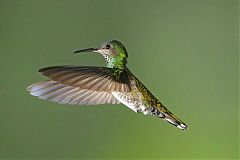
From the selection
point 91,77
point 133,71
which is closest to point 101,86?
point 91,77

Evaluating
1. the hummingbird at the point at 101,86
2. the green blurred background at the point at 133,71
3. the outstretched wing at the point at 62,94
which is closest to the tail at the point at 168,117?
the hummingbird at the point at 101,86

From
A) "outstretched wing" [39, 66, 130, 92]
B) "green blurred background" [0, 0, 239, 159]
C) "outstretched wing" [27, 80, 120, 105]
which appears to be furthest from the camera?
"green blurred background" [0, 0, 239, 159]

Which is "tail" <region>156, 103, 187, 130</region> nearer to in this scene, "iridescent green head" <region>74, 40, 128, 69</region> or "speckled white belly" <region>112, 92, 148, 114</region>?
"speckled white belly" <region>112, 92, 148, 114</region>

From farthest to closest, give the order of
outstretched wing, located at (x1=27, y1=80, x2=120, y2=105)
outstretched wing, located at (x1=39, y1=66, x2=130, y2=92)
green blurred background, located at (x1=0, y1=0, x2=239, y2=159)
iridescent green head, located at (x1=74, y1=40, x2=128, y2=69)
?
1. green blurred background, located at (x1=0, y1=0, x2=239, y2=159)
2. iridescent green head, located at (x1=74, y1=40, x2=128, y2=69)
3. outstretched wing, located at (x1=27, y1=80, x2=120, y2=105)
4. outstretched wing, located at (x1=39, y1=66, x2=130, y2=92)

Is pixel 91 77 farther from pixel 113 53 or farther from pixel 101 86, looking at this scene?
pixel 113 53

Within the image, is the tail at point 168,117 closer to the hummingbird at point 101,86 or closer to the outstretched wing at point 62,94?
the hummingbird at point 101,86

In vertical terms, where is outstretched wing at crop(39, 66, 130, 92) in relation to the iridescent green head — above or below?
below

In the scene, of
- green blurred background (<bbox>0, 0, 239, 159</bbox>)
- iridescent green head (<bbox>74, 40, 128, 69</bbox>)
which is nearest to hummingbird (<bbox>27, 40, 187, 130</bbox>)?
iridescent green head (<bbox>74, 40, 128, 69</bbox>)
